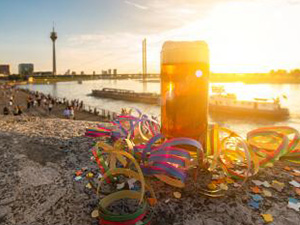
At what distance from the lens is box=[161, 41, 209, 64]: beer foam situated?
9.12 ft

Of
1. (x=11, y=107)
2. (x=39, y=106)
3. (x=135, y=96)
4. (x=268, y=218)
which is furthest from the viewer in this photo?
(x=135, y=96)

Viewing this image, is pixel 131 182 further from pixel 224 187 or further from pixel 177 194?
pixel 224 187

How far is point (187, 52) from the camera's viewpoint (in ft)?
9.15

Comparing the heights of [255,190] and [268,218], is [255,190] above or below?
above

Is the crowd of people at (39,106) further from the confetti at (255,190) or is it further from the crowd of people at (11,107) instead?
the confetti at (255,190)

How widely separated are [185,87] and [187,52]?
0.47m

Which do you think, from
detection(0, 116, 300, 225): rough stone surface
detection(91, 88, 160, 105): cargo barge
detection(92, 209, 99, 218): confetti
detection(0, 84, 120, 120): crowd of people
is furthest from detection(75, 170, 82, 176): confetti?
detection(91, 88, 160, 105): cargo barge

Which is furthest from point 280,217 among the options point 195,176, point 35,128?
point 35,128

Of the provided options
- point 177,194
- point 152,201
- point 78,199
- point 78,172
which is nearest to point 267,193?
point 177,194

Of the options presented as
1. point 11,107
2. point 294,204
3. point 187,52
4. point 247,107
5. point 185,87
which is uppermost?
Answer: point 187,52

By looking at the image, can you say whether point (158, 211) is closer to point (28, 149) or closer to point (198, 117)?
point (198, 117)

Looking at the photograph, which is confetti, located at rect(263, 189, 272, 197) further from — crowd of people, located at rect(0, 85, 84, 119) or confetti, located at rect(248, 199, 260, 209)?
crowd of people, located at rect(0, 85, 84, 119)

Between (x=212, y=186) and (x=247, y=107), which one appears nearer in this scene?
(x=212, y=186)

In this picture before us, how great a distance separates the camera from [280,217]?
96.7 inches
